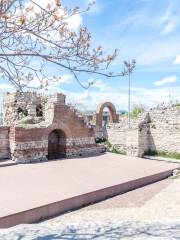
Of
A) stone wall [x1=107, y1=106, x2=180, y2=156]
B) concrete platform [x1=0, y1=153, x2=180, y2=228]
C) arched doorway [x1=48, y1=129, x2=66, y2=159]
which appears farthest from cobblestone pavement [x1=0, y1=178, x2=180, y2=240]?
arched doorway [x1=48, y1=129, x2=66, y2=159]

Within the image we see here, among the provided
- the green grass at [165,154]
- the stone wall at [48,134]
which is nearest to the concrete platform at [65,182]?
the stone wall at [48,134]

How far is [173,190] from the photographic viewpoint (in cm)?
988

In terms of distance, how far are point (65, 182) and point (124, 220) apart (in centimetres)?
440

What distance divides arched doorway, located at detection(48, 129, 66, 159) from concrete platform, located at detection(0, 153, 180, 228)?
1.23 meters

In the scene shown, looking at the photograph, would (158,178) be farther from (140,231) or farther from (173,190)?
(140,231)

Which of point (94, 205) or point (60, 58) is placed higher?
point (60, 58)

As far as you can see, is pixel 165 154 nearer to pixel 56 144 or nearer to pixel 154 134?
pixel 154 134

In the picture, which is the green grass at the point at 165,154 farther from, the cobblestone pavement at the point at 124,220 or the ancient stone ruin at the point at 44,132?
the cobblestone pavement at the point at 124,220

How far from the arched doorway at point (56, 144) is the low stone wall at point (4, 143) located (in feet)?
6.85

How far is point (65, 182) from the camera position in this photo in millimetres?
9469

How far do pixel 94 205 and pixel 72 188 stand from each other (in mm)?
808

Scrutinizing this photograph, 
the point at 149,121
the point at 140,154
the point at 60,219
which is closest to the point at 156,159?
the point at 140,154

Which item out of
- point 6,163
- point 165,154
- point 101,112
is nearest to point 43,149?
point 6,163

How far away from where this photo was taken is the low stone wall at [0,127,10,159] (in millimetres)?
12555
